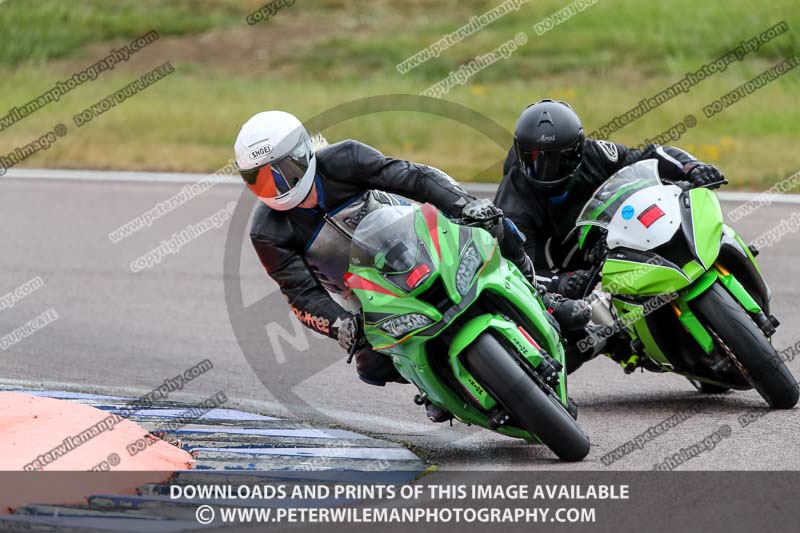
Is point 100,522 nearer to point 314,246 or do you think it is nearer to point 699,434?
point 314,246

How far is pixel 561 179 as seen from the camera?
7055mm

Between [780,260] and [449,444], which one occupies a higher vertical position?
[449,444]

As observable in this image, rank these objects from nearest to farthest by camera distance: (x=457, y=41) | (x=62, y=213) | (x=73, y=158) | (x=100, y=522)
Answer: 1. (x=100, y=522)
2. (x=62, y=213)
3. (x=73, y=158)
4. (x=457, y=41)

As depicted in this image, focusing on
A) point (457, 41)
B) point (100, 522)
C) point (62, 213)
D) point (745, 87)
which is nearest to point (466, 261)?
point (100, 522)

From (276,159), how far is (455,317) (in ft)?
4.68

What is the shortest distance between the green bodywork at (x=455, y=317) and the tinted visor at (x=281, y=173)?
832 mm

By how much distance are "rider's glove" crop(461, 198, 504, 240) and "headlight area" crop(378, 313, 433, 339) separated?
636 millimetres

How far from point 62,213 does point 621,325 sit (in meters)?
8.41

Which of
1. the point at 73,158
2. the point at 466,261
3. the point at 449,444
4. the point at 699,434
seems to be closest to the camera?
the point at 466,261

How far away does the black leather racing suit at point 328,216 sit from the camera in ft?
21.6

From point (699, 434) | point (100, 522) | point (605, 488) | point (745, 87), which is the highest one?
point (100, 522)

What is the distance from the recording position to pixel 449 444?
6.46 meters

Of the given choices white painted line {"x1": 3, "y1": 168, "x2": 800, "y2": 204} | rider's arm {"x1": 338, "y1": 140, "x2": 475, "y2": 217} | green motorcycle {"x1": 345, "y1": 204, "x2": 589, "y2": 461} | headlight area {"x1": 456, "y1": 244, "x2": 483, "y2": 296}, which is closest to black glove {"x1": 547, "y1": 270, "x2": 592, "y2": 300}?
rider's arm {"x1": 338, "y1": 140, "x2": 475, "y2": 217}

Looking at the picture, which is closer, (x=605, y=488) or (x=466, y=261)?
(x=605, y=488)
